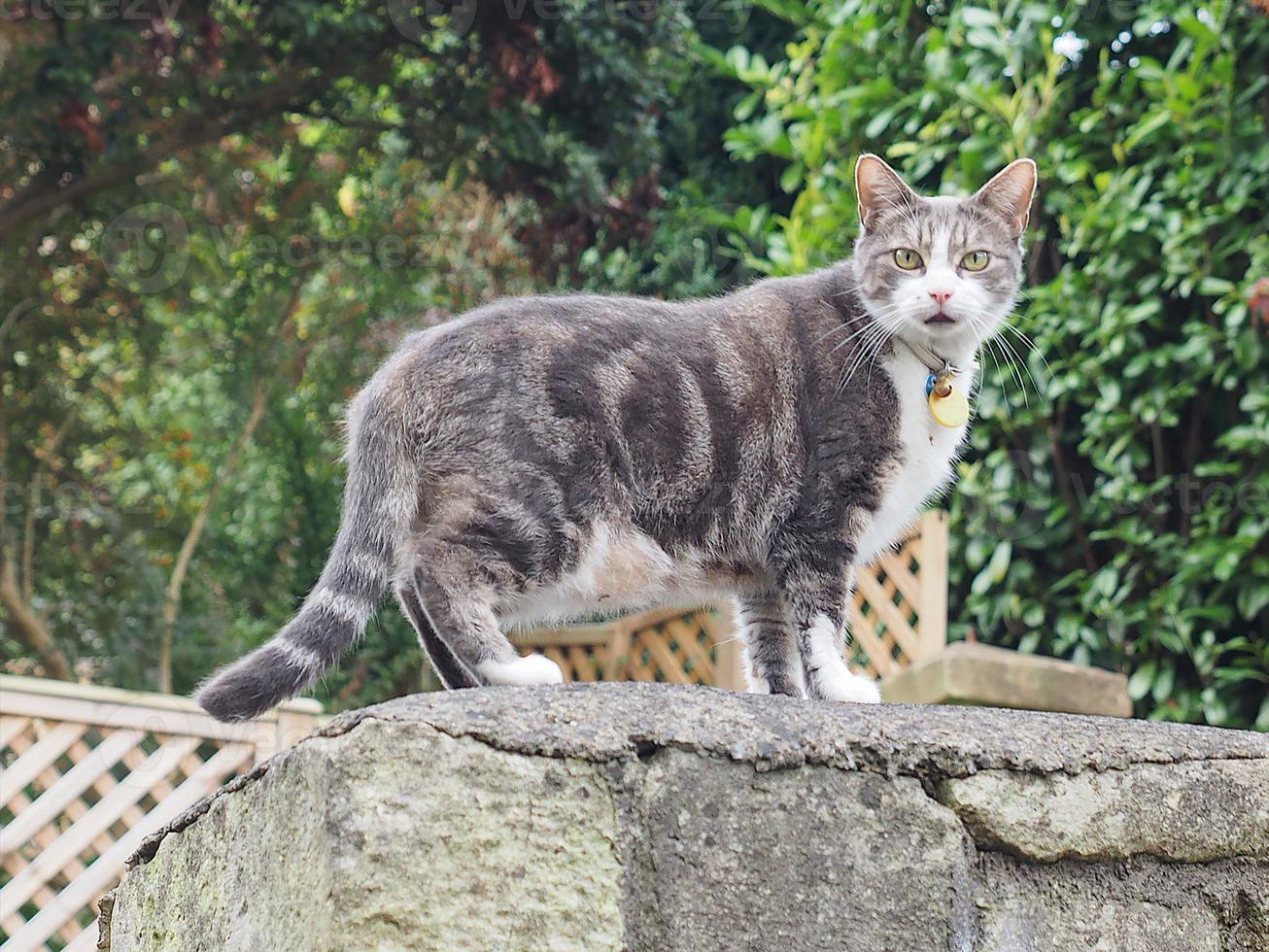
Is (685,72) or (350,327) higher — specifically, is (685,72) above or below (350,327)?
above

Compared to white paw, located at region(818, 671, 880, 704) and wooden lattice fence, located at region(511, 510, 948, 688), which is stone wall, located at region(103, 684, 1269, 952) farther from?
wooden lattice fence, located at region(511, 510, 948, 688)

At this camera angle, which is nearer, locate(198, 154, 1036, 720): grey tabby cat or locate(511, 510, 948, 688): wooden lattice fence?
locate(198, 154, 1036, 720): grey tabby cat

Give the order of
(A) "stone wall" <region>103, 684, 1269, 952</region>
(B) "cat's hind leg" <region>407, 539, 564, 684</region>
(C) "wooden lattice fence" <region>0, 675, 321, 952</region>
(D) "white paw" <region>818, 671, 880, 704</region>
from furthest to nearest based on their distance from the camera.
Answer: (C) "wooden lattice fence" <region>0, 675, 321, 952</region> → (D) "white paw" <region>818, 671, 880, 704</region> → (B) "cat's hind leg" <region>407, 539, 564, 684</region> → (A) "stone wall" <region>103, 684, 1269, 952</region>

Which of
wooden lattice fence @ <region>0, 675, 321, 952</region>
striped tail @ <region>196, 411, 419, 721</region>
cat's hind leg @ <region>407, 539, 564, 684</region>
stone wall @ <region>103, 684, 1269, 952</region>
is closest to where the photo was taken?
stone wall @ <region>103, 684, 1269, 952</region>

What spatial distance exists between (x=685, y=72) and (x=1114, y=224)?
7.57 ft

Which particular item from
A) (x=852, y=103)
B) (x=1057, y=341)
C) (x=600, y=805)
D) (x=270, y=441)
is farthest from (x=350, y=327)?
(x=600, y=805)

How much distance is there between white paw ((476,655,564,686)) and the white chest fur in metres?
0.73

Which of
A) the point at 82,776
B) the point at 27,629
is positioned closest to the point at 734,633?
the point at 82,776

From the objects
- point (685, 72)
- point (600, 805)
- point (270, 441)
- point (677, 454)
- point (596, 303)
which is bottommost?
point (270, 441)

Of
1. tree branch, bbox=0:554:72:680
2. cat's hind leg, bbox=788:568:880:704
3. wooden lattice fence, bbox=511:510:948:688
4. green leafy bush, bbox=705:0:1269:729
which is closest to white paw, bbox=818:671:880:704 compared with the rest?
cat's hind leg, bbox=788:568:880:704

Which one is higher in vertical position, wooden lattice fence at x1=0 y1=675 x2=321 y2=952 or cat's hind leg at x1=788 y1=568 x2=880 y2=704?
cat's hind leg at x1=788 y1=568 x2=880 y2=704

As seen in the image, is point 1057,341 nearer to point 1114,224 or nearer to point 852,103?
point 1114,224

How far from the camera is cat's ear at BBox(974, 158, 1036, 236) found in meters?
2.76

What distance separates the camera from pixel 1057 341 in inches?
180
